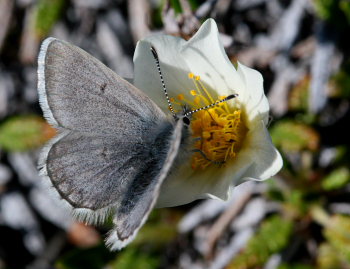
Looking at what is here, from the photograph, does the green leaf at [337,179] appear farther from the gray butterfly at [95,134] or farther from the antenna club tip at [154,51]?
the antenna club tip at [154,51]

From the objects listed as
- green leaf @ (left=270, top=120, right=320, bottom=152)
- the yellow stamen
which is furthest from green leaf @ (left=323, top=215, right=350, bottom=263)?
the yellow stamen

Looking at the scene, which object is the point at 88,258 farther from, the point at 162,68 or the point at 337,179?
the point at 337,179

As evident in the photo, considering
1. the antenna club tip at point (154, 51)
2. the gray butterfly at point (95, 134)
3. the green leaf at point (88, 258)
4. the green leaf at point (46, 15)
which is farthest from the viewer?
the green leaf at point (46, 15)

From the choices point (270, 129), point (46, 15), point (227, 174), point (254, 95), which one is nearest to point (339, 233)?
point (270, 129)

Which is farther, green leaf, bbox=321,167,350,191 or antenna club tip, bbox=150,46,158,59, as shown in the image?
green leaf, bbox=321,167,350,191

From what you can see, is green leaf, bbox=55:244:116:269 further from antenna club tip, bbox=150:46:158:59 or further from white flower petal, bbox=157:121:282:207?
antenna club tip, bbox=150:46:158:59

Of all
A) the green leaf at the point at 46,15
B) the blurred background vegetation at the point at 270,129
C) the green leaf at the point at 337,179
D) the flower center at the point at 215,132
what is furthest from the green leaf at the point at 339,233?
the green leaf at the point at 46,15
